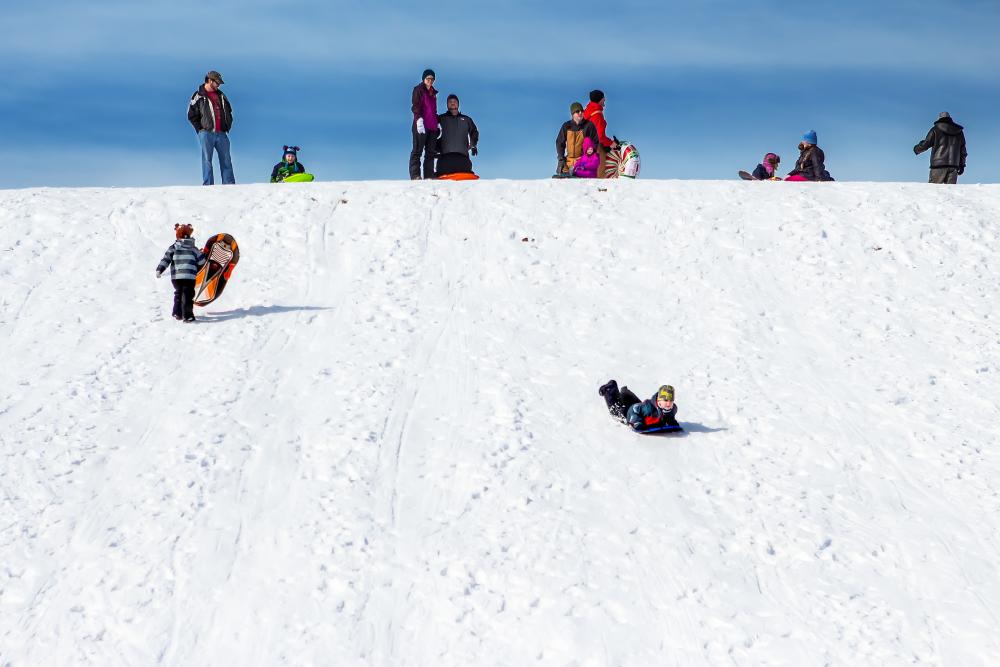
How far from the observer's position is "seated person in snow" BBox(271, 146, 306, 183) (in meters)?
17.1

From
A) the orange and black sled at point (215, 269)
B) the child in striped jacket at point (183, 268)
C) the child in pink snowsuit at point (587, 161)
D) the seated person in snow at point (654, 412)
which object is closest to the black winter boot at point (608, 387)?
the seated person in snow at point (654, 412)

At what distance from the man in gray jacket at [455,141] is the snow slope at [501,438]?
2.11 meters

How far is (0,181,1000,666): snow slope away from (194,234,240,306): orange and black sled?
0.93 feet

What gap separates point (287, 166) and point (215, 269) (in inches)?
244

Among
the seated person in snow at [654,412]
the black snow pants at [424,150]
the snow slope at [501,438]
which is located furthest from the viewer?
the black snow pants at [424,150]

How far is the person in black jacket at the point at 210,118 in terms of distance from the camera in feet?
50.6

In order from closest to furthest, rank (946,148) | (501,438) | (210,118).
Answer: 1. (501,438)
2. (210,118)
3. (946,148)

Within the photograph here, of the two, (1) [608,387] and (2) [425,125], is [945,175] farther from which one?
(1) [608,387]

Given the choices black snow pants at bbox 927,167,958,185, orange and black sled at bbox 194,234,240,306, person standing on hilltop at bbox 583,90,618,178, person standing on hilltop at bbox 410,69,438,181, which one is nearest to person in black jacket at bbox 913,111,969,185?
black snow pants at bbox 927,167,958,185

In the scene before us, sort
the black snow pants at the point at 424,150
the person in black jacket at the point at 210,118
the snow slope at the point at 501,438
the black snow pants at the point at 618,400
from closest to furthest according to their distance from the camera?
the snow slope at the point at 501,438
the black snow pants at the point at 618,400
the person in black jacket at the point at 210,118
the black snow pants at the point at 424,150

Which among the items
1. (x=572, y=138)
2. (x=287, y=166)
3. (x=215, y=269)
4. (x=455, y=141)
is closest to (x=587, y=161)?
(x=572, y=138)

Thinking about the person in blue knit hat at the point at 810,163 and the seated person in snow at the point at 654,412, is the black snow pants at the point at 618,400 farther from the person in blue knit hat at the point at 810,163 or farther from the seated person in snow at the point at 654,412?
the person in blue knit hat at the point at 810,163

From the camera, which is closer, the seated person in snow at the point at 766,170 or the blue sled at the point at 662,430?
the blue sled at the point at 662,430

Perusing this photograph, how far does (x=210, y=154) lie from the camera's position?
15938mm
